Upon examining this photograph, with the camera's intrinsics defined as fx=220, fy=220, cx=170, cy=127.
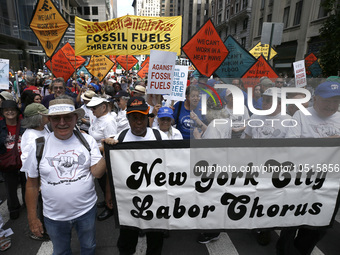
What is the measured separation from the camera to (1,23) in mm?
22969

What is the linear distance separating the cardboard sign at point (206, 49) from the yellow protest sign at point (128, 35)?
3.02 feet

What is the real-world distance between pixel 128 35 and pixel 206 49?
2283mm

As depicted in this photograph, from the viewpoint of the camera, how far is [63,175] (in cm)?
198

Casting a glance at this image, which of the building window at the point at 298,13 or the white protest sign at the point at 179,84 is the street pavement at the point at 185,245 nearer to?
the white protest sign at the point at 179,84

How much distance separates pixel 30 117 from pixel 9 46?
3074cm

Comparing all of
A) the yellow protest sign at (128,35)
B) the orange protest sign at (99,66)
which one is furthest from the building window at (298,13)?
the orange protest sign at (99,66)

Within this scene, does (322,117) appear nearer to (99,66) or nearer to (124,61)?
(99,66)

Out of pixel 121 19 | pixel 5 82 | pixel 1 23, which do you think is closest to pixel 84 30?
pixel 121 19

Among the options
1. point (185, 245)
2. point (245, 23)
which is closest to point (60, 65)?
point (185, 245)

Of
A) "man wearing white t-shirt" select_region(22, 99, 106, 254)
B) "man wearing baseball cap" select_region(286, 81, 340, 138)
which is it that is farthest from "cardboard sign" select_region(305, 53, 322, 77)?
"man wearing white t-shirt" select_region(22, 99, 106, 254)

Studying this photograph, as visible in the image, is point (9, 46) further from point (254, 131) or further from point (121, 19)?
point (254, 131)

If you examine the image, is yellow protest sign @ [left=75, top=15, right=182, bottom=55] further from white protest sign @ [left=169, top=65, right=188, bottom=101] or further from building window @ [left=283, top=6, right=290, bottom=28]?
building window @ [left=283, top=6, right=290, bottom=28]

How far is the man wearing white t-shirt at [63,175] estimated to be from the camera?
198 cm

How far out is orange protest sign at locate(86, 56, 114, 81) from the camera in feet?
29.4
